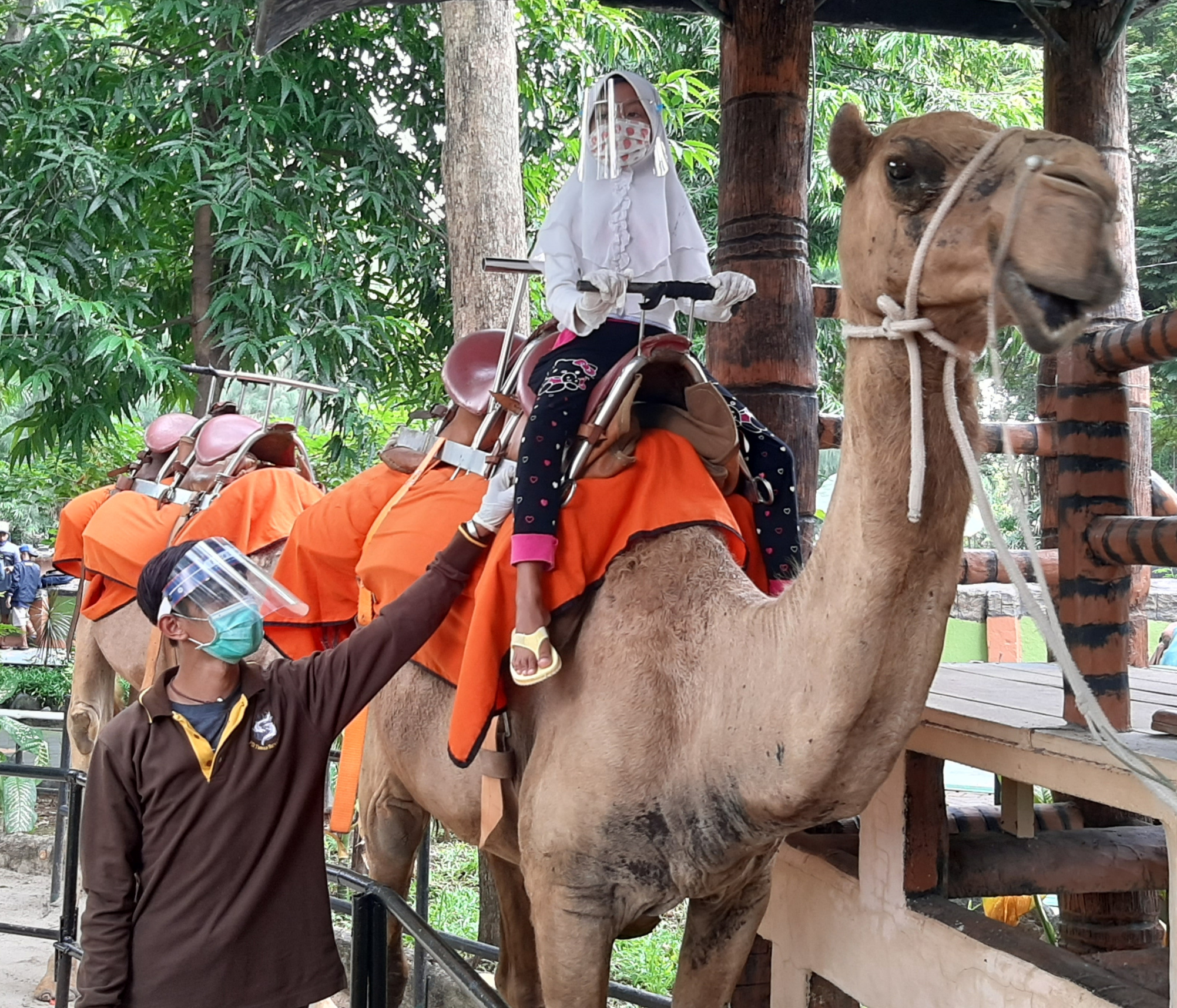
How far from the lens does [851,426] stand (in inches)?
96.1

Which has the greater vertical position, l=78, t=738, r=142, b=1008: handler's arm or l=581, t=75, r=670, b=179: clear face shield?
l=581, t=75, r=670, b=179: clear face shield

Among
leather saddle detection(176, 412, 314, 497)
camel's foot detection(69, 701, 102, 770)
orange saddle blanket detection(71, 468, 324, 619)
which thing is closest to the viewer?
orange saddle blanket detection(71, 468, 324, 619)

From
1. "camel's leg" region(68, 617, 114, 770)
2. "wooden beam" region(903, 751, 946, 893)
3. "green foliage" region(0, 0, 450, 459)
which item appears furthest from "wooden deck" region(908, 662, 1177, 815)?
"green foliage" region(0, 0, 450, 459)

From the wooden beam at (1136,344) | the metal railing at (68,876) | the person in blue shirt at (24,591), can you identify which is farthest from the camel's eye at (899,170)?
the person in blue shirt at (24,591)

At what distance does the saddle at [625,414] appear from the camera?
3340 millimetres

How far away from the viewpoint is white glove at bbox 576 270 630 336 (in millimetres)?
3258

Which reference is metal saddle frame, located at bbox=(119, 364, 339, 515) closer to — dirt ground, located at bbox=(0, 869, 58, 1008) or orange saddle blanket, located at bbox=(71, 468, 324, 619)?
orange saddle blanket, located at bbox=(71, 468, 324, 619)

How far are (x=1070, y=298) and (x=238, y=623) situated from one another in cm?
190

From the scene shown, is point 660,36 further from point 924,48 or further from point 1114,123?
point 1114,123

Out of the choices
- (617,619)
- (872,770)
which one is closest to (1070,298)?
(872,770)

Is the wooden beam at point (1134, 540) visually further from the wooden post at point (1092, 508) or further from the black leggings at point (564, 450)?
the black leggings at point (564, 450)

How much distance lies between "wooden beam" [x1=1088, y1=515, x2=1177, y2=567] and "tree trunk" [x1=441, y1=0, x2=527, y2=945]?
4.56 metres

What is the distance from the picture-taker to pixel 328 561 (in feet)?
15.3

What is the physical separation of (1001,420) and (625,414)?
52.1 inches
